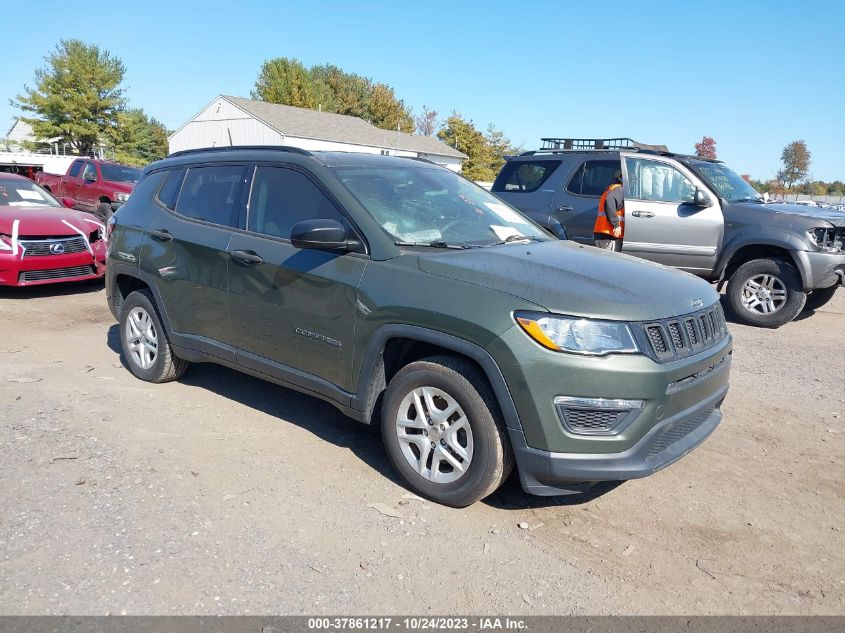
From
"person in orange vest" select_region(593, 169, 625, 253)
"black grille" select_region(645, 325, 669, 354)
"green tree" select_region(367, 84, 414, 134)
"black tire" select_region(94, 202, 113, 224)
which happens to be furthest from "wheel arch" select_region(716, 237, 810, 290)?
"green tree" select_region(367, 84, 414, 134)

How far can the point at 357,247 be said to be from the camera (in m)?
3.81

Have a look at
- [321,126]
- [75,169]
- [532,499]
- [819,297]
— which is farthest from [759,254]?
[321,126]

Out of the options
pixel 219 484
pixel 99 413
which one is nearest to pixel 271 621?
pixel 219 484

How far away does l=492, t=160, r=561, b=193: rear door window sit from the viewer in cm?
928

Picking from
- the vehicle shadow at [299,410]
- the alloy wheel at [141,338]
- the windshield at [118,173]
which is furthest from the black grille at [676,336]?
the windshield at [118,173]

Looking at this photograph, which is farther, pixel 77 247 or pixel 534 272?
pixel 77 247

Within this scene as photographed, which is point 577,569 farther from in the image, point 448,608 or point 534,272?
point 534,272

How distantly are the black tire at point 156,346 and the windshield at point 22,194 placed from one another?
5.23 metres

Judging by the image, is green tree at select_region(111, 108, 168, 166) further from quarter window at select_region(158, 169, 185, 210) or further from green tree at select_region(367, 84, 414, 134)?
quarter window at select_region(158, 169, 185, 210)

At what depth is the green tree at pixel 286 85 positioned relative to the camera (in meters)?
61.4

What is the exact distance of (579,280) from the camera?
3420mm

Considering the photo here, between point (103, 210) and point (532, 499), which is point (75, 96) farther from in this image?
point (532, 499)

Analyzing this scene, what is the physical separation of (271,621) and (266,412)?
2.35 meters

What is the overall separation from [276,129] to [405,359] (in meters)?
41.3
